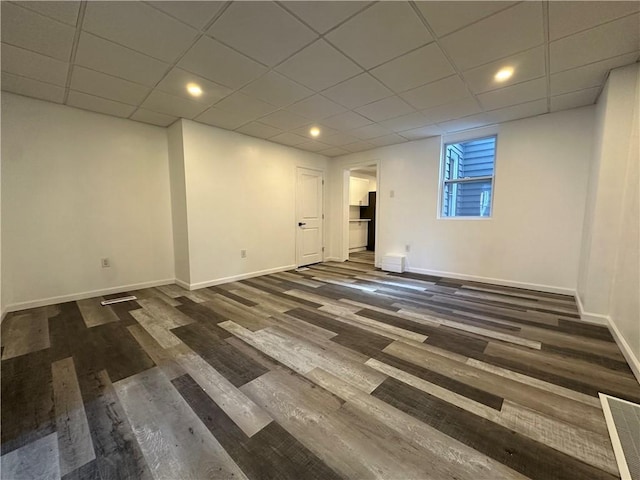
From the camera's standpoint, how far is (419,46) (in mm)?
2047

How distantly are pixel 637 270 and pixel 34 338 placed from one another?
17.0 feet

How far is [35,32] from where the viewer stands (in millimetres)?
1863

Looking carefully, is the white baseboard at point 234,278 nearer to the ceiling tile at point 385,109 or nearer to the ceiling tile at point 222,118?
the ceiling tile at point 222,118

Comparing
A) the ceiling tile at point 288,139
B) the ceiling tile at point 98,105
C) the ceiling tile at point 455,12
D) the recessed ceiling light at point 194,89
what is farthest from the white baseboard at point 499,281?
the ceiling tile at point 98,105

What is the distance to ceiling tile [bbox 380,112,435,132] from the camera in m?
3.50

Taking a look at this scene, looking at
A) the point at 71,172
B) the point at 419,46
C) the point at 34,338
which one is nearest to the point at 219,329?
the point at 34,338

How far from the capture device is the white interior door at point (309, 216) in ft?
17.5

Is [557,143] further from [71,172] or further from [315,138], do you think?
[71,172]

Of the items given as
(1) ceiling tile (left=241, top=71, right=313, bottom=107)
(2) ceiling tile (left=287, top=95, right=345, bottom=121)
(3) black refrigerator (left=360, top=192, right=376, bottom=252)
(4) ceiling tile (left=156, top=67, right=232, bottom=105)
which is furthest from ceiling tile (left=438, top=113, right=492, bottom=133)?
(3) black refrigerator (left=360, top=192, right=376, bottom=252)

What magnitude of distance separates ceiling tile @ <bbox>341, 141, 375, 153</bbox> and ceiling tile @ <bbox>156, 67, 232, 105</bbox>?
270cm

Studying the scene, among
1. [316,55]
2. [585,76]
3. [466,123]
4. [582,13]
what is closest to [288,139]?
[316,55]

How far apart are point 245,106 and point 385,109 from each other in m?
1.82

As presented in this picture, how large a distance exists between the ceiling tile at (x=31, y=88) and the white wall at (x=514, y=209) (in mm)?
4872

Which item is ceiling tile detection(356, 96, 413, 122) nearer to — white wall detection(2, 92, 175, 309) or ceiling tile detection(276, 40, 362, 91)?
ceiling tile detection(276, 40, 362, 91)
